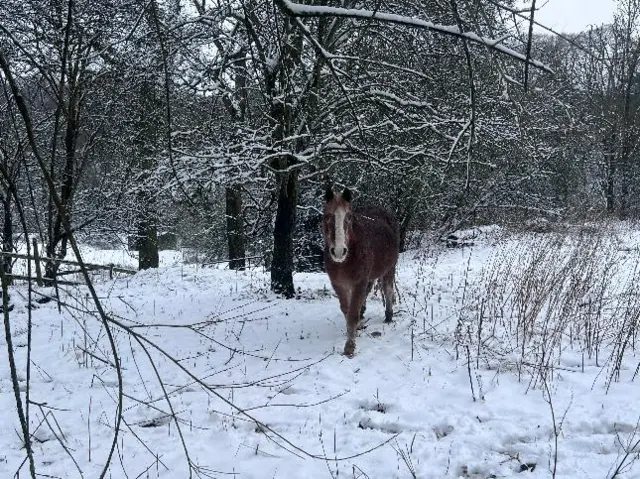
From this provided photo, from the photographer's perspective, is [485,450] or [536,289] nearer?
[485,450]

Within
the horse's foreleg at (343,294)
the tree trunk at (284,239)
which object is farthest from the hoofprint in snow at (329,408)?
the tree trunk at (284,239)

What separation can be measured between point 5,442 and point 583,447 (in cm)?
402

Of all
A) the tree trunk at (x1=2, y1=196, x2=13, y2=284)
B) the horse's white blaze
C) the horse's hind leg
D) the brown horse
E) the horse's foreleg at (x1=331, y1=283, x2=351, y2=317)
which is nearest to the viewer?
the tree trunk at (x1=2, y1=196, x2=13, y2=284)

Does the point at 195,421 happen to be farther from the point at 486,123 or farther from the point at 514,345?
the point at 486,123

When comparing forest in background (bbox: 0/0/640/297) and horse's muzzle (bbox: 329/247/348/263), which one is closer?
horse's muzzle (bbox: 329/247/348/263)

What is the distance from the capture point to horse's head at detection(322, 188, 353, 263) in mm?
5207

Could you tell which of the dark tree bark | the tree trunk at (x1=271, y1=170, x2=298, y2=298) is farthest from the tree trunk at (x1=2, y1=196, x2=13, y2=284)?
the tree trunk at (x1=271, y1=170, x2=298, y2=298)

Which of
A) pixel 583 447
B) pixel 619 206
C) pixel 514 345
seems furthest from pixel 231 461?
pixel 619 206

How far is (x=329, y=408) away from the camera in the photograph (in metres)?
4.18

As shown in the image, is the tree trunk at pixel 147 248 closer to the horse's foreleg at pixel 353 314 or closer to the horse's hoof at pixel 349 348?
the horse's foreleg at pixel 353 314

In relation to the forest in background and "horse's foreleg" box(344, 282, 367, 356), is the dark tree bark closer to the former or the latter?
the forest in background

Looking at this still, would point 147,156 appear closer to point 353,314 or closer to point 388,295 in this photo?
point 388,295

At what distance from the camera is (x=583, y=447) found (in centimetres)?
341

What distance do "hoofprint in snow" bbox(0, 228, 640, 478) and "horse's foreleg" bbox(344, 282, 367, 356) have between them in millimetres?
153
